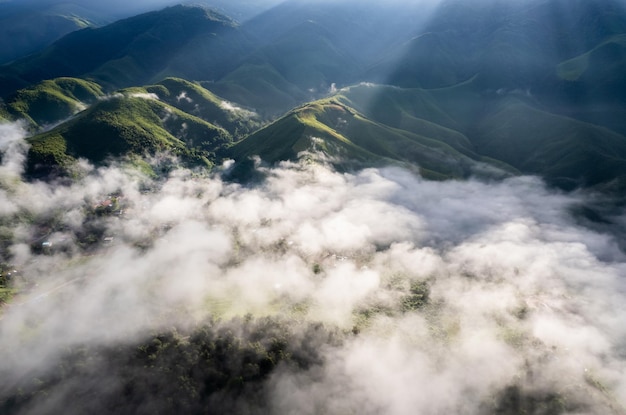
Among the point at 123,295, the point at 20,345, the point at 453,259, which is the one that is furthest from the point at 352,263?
the point at 20,345

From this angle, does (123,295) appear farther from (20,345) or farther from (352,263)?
(352,263)

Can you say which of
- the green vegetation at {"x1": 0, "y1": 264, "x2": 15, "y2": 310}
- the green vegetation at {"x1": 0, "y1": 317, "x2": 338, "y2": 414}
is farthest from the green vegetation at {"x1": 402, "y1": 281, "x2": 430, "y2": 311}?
the green vegetation at {"x1": 0, "y1": 264, "x2": 15, "y2": 310}

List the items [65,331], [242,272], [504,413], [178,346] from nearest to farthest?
[504,413] → [178,346] → [65,331] → [242,272]

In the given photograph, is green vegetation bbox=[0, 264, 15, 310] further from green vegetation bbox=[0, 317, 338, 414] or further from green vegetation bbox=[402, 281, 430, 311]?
green vegetation bbox=[402, 281, 430, 311]

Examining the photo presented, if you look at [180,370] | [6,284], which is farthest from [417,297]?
[6,284]

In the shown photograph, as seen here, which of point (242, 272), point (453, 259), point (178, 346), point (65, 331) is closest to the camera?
point (178, 346)

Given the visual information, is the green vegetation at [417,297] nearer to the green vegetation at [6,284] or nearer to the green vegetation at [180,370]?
the green vegetation at [180,370]

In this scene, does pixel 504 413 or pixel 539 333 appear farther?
pixel 539 333

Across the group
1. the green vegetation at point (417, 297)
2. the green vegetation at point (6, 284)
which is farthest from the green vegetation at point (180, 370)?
the green vegetation at point (6, 284)

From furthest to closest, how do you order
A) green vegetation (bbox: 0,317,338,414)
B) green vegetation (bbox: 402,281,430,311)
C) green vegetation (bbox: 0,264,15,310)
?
green vegetation (bbox: 402,281,430,311), green vegetation (bbox: 0,264,15,310), green vegetation (bbox: 0,317,338,414)

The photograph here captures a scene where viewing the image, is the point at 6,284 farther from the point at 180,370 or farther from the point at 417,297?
the point at 417,297

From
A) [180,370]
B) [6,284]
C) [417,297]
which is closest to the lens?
[180,370]
